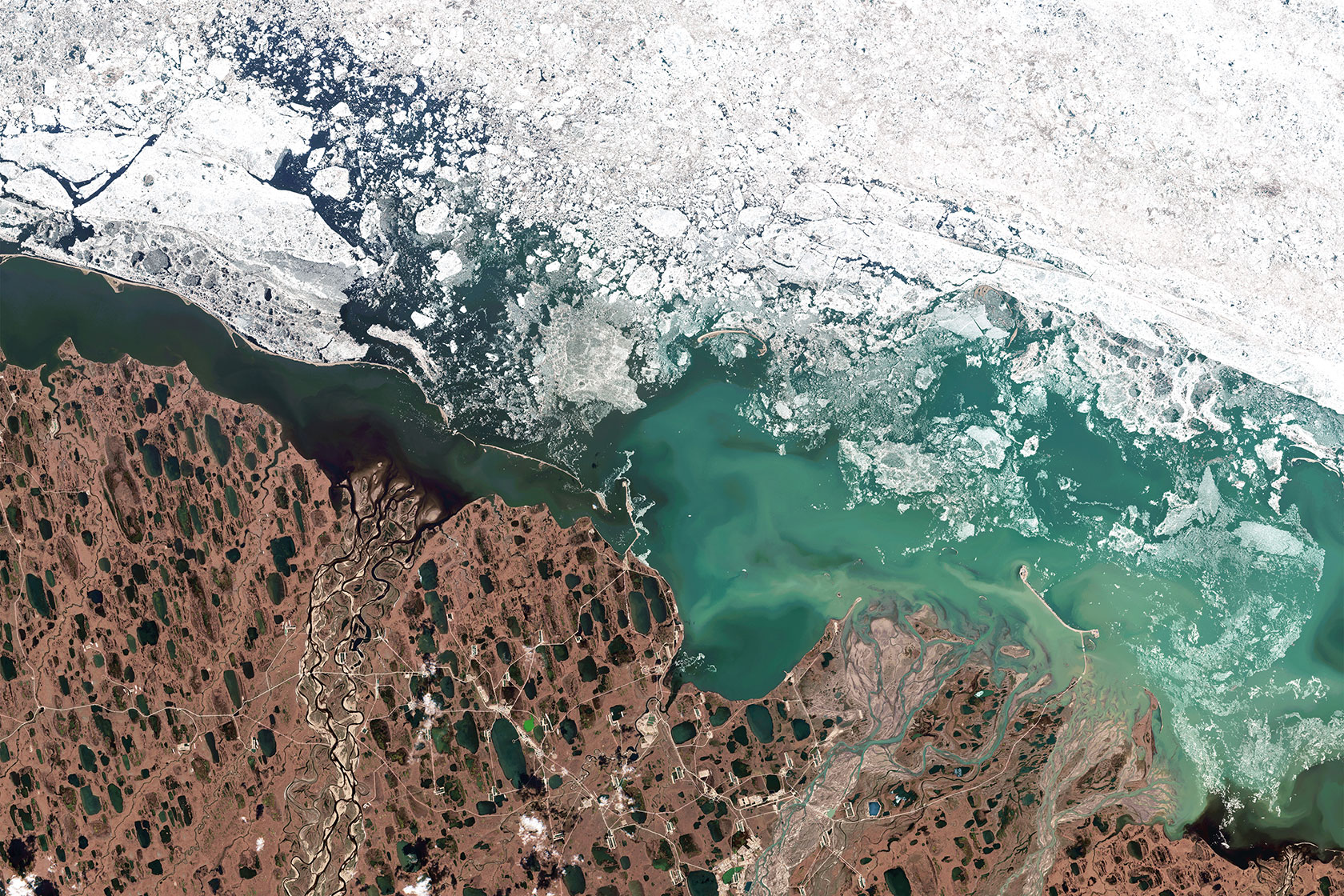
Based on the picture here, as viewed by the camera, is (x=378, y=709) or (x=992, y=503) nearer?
(x=378, y=709)

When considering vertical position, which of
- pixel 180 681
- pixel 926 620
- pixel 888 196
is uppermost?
pixel 888 196

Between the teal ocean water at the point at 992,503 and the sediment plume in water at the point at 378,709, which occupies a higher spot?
the teal ocean water at the point at 992,503

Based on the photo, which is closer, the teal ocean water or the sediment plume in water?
the sediment plume in water

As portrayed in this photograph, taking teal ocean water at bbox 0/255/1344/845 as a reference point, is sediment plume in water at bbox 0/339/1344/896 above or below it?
below

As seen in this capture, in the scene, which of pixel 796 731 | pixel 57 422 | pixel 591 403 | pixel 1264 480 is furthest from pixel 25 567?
pixel 1264 480

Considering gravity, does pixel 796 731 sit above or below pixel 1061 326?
below

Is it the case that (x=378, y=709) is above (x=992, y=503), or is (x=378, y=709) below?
below

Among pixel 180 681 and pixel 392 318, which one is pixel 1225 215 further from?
pixel 180 681

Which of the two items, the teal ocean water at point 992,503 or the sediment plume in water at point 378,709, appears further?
the teal ocean water at point 992,503
